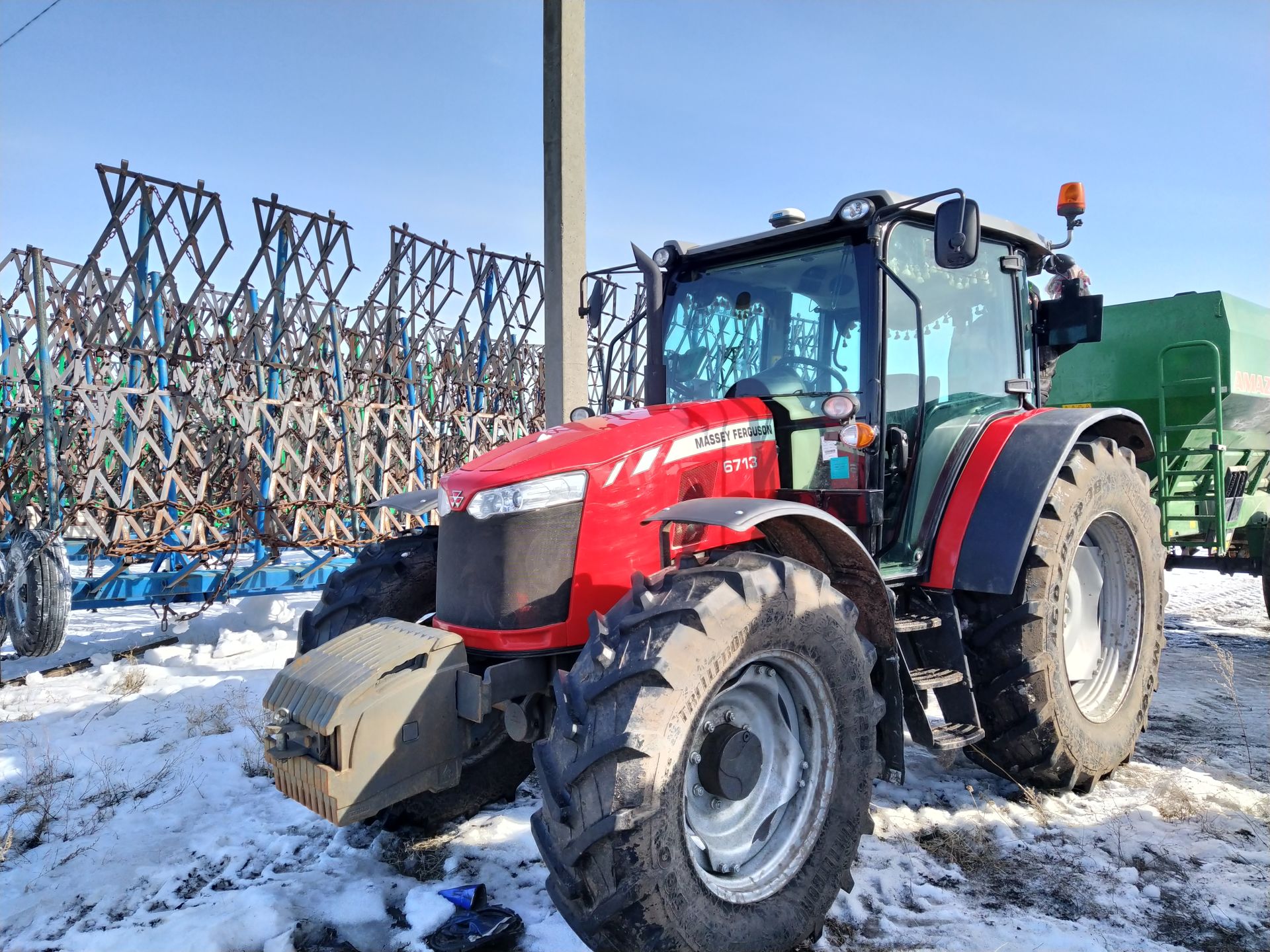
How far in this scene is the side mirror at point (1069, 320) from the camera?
4047 mm

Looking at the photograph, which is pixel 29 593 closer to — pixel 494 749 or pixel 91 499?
pixel 91 499

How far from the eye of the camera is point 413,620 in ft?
11.0

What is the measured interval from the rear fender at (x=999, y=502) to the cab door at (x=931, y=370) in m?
0.08

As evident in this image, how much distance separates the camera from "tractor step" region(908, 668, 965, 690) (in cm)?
286

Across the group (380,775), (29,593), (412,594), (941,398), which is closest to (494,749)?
(412,594)

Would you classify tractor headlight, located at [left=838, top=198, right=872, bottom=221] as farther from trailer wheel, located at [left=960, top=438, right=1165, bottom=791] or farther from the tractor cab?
trailer wheel, located at [left=960, top=438, right=1165, bottom=791]

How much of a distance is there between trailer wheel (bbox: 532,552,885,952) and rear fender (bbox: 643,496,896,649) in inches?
6.9

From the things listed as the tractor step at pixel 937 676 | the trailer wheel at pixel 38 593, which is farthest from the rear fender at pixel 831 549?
the trailer wheel at pixel 38 593

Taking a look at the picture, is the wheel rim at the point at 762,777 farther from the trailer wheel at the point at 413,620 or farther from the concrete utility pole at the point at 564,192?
the concrete utility pole at the point at 564,192

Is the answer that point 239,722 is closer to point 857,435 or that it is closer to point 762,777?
point 762,777

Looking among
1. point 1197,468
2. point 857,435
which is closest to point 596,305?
point 857,435

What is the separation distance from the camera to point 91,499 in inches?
266

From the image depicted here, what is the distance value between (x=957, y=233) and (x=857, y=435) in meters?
0.73

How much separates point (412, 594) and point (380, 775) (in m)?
1.10
